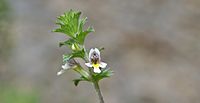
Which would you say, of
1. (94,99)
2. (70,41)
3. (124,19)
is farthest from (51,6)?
(70,41)

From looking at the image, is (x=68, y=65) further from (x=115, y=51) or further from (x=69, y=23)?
(x=115, y=51)

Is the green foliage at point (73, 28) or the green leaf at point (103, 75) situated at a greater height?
the green foliage at point (73, 28)

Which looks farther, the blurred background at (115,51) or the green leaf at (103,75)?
the blurred background at (115,51)

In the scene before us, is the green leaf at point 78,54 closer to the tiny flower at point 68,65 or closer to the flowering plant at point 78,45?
the flowering plant at point 78,45

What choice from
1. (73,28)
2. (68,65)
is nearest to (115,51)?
(68,65)

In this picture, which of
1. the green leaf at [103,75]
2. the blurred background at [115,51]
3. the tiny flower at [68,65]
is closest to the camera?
the green leaf at [103,75]

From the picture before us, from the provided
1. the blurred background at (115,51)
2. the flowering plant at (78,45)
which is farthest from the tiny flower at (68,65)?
the blurred background at (115,51)

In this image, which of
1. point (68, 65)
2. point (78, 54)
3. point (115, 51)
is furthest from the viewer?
point (115, 51)

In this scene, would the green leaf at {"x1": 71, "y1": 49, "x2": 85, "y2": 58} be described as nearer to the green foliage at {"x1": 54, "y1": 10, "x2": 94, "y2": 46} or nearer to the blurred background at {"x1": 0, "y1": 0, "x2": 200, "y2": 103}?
the green foliage at {"x1": 54, "y1": 10, "x2": 94, "y2": 46}
